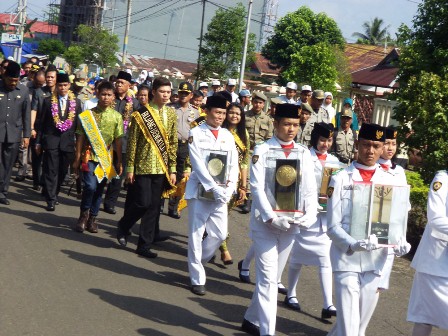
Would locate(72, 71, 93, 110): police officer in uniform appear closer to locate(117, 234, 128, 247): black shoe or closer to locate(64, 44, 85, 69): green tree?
locate(117, 234, 128, 247): black shoe

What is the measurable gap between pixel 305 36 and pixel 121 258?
Answer: 57319 millimetres

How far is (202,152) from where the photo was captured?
9.09m

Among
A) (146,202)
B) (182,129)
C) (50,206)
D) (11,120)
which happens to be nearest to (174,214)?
(182,129)

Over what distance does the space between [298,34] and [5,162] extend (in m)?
54.4

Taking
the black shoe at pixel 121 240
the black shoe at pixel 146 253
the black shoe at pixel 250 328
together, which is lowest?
the black shoe at pixel 250 328

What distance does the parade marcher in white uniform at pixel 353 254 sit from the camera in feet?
21.5

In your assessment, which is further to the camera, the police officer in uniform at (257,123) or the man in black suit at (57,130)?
the police officer in uniform at (257,123)

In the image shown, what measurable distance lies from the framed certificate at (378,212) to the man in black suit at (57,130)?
23.8 feet

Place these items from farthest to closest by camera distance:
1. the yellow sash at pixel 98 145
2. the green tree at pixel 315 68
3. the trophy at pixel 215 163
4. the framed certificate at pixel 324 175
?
the green tree at pixel 315 68 → the yellow sash at pixel 98 145 → the trophy at pixel 215 163 → the framed certificate at pixel 324 175

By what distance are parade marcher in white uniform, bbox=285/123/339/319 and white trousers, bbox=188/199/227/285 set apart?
2.78 feet

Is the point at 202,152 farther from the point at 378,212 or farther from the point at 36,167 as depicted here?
the point at 36,167

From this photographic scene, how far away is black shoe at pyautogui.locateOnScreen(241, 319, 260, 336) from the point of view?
7605 millimetres

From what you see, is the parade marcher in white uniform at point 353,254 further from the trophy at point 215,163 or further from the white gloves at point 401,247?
the trophy at point 215,163

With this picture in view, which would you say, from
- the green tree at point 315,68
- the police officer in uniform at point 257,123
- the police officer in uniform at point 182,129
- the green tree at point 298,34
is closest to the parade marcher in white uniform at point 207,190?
the police officer in uniform at point 182,129
